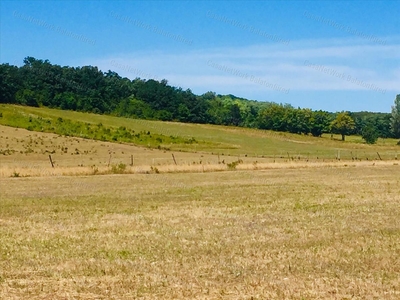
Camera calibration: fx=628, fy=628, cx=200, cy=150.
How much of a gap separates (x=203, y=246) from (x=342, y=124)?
479 ft

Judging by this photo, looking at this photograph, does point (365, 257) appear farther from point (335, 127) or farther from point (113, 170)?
point (335, 127)

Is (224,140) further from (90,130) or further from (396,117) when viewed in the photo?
(396,117)

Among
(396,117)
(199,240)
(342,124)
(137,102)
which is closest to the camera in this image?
(199,240)

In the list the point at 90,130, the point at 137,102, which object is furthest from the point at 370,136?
the point at 90,130

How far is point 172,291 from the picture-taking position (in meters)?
10.1

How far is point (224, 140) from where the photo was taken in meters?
99.0

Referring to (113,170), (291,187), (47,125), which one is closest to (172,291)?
(291,187)

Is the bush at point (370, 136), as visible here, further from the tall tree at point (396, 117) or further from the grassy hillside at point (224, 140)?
the grassy hillside at point (224, 140)

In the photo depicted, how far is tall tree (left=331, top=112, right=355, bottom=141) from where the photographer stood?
15562 cm

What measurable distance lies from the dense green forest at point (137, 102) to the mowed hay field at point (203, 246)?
95166 millimetres

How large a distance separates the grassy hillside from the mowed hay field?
183ft

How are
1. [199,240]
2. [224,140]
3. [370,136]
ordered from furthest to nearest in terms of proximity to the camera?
[370,136], [224,140], [199,240]

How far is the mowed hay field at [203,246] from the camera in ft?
34.0

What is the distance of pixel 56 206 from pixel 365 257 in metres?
14.3
